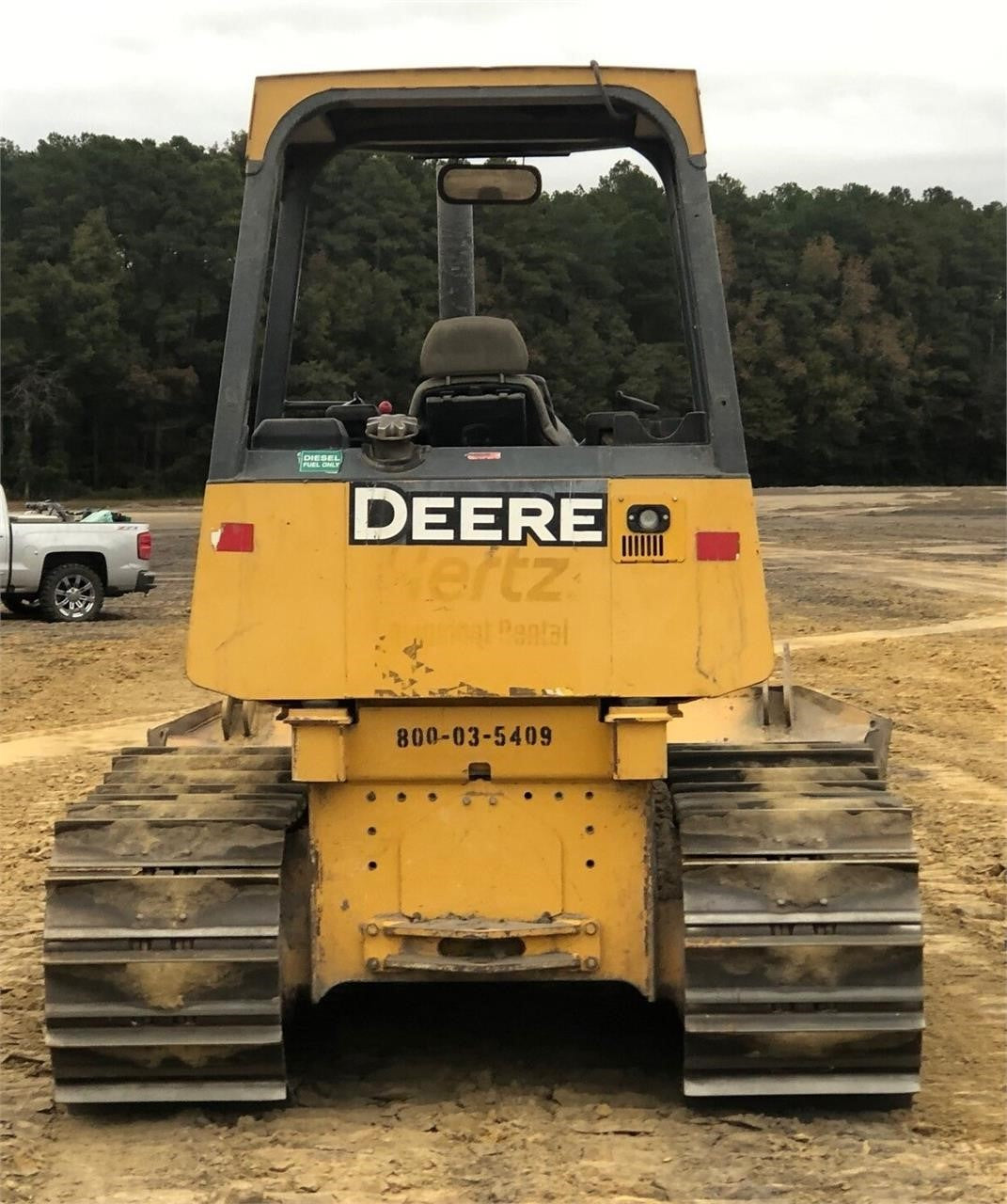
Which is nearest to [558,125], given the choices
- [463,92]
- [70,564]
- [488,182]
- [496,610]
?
[488,182]

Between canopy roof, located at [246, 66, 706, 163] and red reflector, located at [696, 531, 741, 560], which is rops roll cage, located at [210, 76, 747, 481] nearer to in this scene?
canopy roof, located at [246, 66, 706, 163]

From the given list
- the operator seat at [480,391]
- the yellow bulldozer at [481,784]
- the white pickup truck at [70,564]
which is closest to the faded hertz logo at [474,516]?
the yellow bulldozer at [481,784]

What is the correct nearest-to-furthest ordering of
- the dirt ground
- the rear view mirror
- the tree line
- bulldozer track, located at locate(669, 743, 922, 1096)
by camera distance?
1. the dirt ground
2. bulldozer track, located at locate(669, 743, 922, 1096)
3. the rear view mirror
4. the tree line

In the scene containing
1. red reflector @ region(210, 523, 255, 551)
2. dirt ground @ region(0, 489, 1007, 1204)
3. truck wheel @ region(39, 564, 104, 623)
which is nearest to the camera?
dirt ground @ region(0, 489, 1007, 1204)

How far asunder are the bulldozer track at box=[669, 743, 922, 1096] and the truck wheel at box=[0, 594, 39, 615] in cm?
1758

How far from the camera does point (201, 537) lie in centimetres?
507

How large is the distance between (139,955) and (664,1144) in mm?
1581

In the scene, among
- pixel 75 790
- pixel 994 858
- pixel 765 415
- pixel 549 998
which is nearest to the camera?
pixel 549 998

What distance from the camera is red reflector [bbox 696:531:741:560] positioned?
16.1 feet

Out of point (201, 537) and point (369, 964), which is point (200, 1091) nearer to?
point (369, 964)

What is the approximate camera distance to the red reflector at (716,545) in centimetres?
491

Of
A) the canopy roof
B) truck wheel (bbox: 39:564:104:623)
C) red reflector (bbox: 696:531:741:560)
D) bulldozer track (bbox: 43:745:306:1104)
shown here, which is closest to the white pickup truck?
truck wheel (bbox: 39:564:104:623)

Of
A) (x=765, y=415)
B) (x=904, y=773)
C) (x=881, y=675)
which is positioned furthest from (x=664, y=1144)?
(x=765, y=415)

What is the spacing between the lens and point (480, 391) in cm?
552
